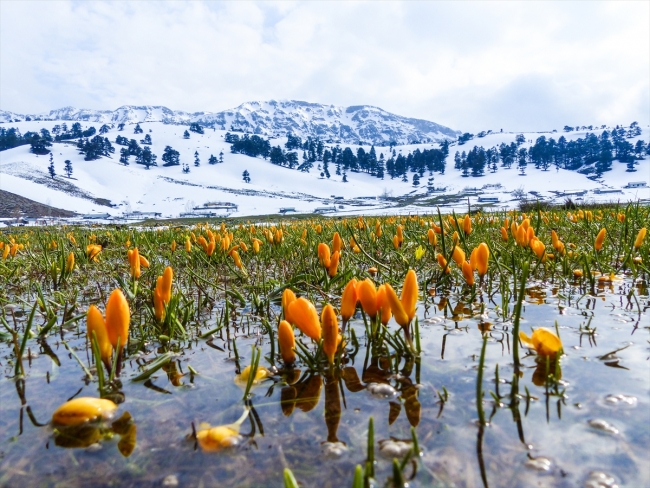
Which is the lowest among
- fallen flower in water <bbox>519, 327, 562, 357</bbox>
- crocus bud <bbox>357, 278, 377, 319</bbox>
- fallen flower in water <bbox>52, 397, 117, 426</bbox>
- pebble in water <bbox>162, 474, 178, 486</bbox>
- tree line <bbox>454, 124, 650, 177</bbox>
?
pebble in water <bbox>162, 474, 178, 486</bbox>

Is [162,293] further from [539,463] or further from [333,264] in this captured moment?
[539,463]

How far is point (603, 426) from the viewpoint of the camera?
1121 mm

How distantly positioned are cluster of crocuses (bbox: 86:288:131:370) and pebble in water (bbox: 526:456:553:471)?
123cm

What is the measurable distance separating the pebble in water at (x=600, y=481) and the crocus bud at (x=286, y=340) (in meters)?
0.90

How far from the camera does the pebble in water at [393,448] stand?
1052 mm

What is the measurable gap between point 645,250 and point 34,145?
148 meters

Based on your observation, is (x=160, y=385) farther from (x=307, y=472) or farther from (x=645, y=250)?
(x=645, y=250)

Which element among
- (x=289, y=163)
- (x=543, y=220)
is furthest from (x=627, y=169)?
(x=543, y=220)

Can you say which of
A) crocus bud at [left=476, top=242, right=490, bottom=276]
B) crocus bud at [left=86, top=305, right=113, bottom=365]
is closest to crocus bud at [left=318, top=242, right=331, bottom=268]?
crocus bud at [left=476, top=242, right=490, bottom=276]

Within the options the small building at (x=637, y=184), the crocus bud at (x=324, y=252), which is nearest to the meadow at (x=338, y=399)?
the crocus bud at (x=324, y=252)

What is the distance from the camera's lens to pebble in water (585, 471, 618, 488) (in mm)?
921

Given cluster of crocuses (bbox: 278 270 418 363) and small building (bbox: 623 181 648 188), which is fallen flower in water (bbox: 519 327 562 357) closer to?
cluster of crocuses (bbox: 278 270 418 363)

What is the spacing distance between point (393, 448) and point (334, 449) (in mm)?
147

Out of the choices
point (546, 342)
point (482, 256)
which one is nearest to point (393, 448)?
point (546, 342)
